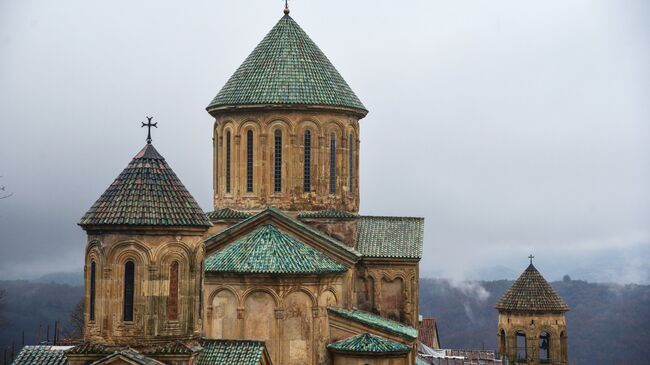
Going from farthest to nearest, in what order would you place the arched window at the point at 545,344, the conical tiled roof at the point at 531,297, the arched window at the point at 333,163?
1. the arched window at the point at 545,344
2. the conical tiled roof at the point at 531,297
3. the arched window at the point at 333,163

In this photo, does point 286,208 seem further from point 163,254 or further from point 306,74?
point 163,254

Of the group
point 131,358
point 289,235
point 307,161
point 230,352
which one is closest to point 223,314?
point 289,235

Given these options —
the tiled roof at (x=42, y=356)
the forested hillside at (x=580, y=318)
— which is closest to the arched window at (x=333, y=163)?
the tiled roof at (x=42, y=356)

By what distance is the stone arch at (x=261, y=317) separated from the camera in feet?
72.4

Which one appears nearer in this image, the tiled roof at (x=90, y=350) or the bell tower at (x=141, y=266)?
the tiled roof at (x=90, y=350)

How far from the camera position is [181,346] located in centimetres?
1712

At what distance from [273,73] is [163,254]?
30.4 feet

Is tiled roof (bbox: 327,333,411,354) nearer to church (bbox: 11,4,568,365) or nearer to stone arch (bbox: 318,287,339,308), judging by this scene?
church (bbox: 11,4,568,365)

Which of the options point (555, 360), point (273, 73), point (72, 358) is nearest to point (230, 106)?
point (273, 73)

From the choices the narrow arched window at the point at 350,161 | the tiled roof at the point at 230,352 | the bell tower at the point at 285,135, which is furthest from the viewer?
the narrow arched window at the point at 350,161

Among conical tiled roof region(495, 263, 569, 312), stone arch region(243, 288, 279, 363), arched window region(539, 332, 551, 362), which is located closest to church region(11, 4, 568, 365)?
stone arch region(243, 288, 279, 363)

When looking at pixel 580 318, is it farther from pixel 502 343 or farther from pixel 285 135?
pixel 285 135

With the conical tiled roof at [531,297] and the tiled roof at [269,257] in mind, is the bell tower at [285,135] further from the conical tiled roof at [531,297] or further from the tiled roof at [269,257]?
the conical tiled roof at [531,297]

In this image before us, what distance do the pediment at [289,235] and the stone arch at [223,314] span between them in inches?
70.3
